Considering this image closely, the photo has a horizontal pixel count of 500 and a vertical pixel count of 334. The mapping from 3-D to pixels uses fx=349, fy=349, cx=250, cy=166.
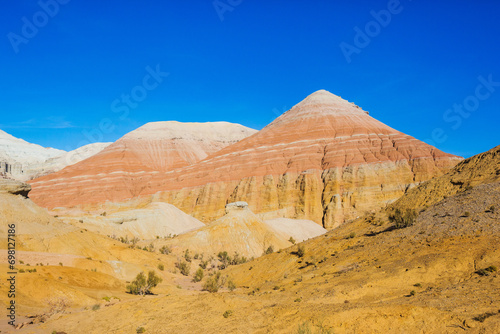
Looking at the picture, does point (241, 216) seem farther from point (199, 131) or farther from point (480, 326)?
point (199, 131)

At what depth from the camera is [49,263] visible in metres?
22.8

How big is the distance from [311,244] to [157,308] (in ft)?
48.8

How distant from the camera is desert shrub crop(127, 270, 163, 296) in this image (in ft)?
75.4

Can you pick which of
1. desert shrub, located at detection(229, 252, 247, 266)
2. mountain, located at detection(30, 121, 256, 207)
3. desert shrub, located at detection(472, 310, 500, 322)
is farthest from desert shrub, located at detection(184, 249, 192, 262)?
mountain, located at detection(30, 121, 256, 207)

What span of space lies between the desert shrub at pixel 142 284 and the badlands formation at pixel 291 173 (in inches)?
1979

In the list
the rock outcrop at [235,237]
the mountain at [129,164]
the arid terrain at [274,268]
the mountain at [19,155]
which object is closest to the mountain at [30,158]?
the mountain at [19,155]

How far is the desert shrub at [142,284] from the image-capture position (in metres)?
23.0

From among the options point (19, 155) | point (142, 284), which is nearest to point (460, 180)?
point (142, 284)

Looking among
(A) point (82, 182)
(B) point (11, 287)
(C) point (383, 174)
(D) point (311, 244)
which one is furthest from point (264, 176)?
(B) point (11, 287)

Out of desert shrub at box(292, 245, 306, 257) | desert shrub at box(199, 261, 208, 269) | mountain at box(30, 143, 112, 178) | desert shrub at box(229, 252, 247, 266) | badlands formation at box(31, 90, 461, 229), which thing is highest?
mountain at box(30, 143, 112, 178)

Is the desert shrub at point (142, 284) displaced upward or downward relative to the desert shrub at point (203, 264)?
upward

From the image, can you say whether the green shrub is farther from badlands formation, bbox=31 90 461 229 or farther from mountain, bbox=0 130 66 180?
mountain, bbox=0 130 66 180

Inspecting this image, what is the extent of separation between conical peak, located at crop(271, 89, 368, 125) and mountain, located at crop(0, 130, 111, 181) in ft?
335

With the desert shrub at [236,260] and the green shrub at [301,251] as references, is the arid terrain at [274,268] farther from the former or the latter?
the desert shrub at [236,260]
